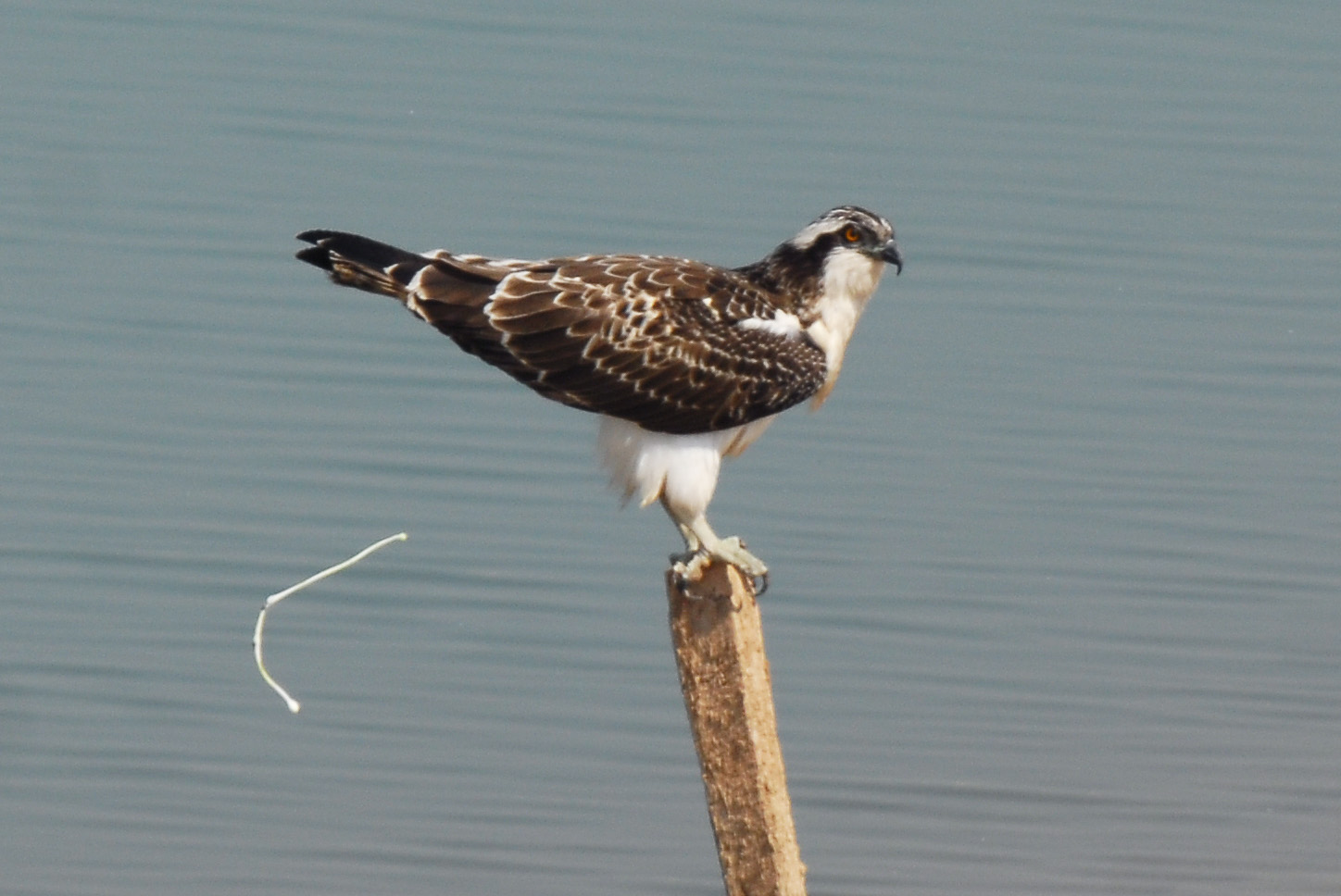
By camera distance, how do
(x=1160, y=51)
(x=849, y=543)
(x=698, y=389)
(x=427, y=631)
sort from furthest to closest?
(x=1160, y=51), (x=849, y=543), (x=427, y=631), (x=698, y=389)

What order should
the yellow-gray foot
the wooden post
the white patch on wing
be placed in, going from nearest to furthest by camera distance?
the wooden post
the yellow-gray foot
the white patch on wing

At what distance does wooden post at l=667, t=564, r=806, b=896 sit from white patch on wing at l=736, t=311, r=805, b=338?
55.3 inches

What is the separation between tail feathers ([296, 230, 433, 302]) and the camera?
807cm

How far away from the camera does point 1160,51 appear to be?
60.6 feet

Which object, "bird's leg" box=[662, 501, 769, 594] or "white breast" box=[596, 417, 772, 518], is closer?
"bird's leg" box=[662, 501, 769, 594]

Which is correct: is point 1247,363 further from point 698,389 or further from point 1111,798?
point 698,389

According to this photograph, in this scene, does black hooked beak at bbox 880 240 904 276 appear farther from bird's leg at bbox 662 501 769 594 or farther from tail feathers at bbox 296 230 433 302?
tail feathers at bbox 296 230 433 302

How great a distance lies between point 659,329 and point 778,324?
455 millimetres

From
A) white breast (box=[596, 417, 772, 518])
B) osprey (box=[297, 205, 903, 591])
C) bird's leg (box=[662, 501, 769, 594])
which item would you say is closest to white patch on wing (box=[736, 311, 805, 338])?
osprey (box=[297, 205, 903, 591])

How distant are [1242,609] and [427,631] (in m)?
3.79

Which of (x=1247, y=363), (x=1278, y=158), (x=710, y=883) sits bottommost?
(x=710, y=883)

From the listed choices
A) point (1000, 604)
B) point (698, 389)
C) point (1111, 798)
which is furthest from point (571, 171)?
point (698, 389)

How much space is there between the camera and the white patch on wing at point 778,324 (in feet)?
27.5

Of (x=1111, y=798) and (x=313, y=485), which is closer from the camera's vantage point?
(x=1111, y=798)
